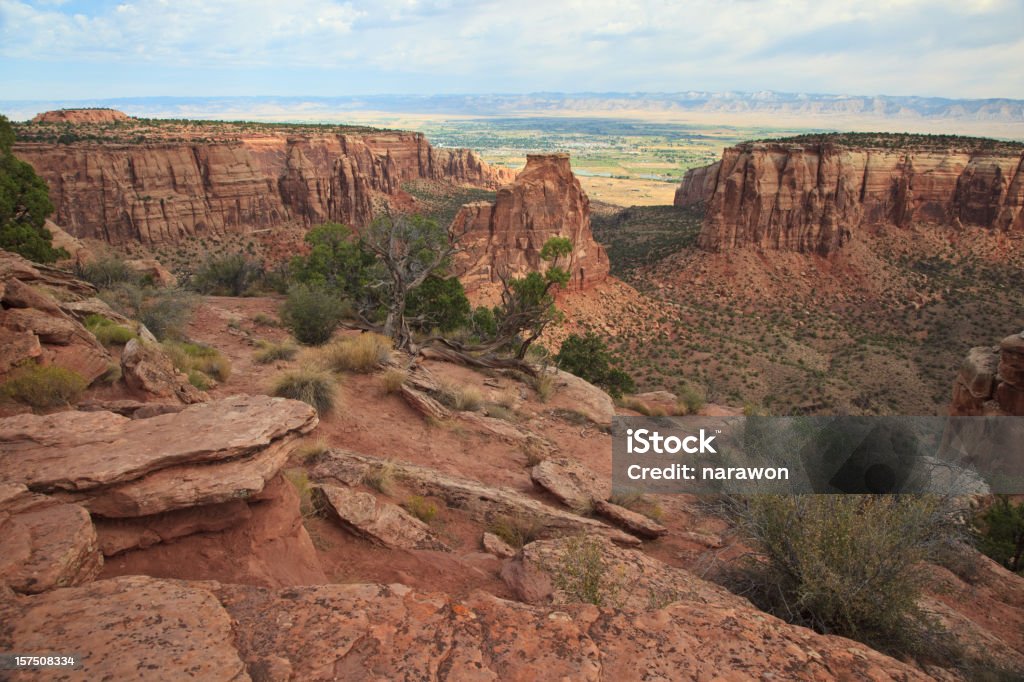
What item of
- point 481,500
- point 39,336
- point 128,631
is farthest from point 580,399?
point 128,631

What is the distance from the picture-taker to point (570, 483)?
8.68 meters

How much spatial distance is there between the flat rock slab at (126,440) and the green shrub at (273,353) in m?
6.67

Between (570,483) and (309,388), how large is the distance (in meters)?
4.61

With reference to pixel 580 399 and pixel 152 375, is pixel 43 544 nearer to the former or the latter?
pixel 152 375

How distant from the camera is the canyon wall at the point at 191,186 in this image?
132ft

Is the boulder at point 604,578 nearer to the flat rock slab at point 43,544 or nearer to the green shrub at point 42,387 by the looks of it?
the flat rock slab at point 43,544

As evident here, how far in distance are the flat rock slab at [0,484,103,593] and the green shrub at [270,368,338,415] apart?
5.34 meters

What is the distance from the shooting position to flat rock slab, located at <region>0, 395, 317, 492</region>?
4246 mm

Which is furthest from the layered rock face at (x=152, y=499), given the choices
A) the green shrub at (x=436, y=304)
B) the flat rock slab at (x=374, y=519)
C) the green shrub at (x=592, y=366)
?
the green shrub at (x=592, y=366)

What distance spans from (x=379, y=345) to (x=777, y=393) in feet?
73.3

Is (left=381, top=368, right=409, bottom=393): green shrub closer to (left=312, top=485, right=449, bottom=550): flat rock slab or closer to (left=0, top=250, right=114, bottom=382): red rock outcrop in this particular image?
(left=0, top=250, right=114, bottom=382): red rock outcrop

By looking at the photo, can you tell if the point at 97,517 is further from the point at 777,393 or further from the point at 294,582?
the point at 777,393

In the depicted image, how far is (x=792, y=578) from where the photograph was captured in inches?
225

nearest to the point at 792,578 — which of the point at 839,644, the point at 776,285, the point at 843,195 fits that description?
the point at 839,644
